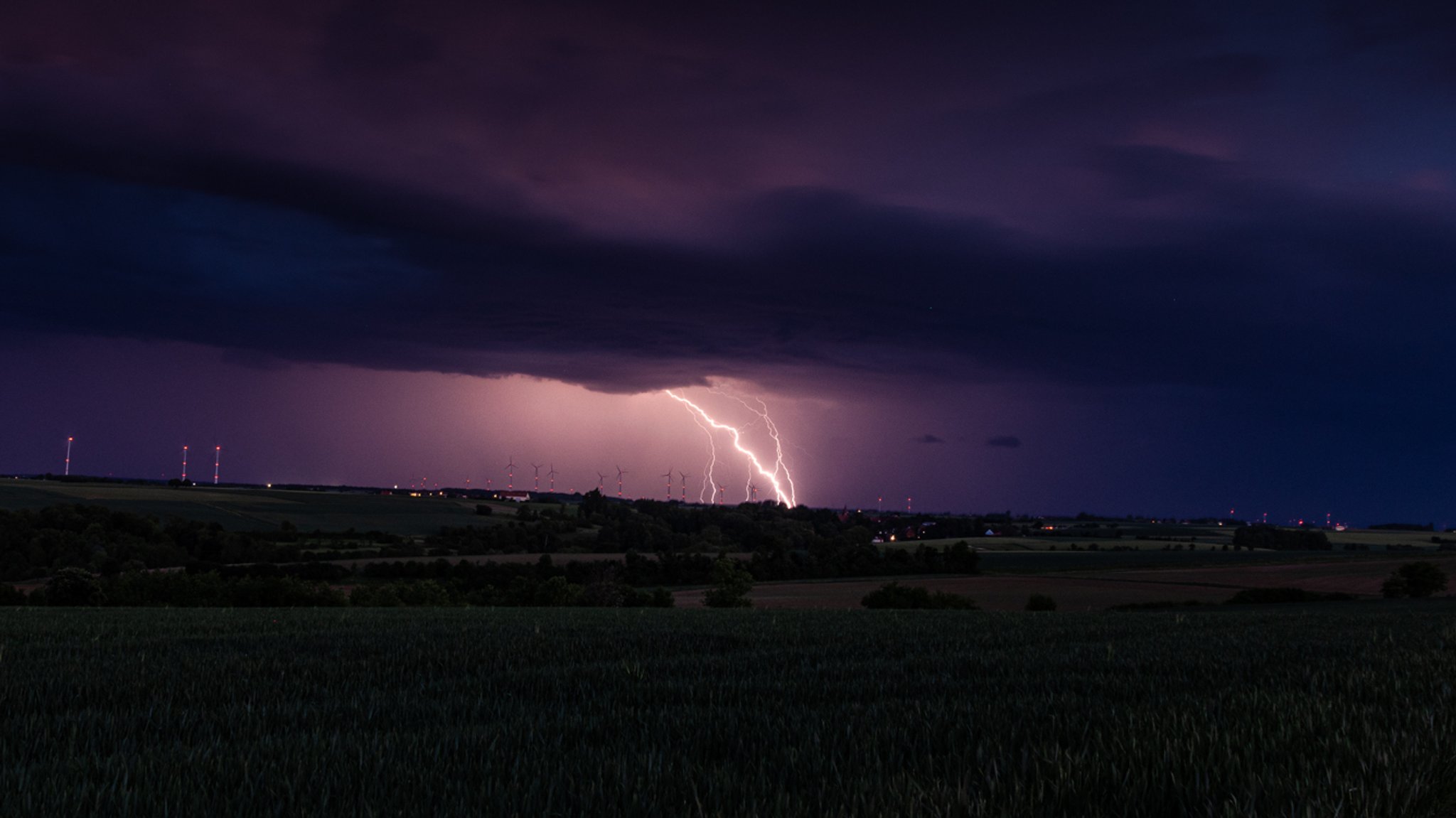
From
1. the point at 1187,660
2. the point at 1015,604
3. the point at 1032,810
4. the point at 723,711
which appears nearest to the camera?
the point at 1032,810

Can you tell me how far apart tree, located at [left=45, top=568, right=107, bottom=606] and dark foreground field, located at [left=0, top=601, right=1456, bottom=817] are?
53.6 meters

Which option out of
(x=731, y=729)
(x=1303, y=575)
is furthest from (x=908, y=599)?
(x=731, y=729)

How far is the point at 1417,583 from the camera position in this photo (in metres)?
83.9

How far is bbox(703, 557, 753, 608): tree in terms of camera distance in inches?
3006

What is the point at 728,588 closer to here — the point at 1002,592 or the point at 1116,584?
the point at 1002,592

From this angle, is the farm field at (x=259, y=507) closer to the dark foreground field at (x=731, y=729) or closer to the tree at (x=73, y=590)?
the tree at (x=73, y=590)

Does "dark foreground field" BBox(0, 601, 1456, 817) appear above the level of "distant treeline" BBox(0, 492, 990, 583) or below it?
above

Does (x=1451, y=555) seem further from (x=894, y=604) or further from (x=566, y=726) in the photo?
(x=566, y=726)

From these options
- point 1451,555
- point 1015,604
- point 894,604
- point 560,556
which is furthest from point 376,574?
point 1451,555

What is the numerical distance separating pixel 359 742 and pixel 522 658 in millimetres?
6031

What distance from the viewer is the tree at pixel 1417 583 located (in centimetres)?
8375

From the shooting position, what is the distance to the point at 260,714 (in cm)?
772

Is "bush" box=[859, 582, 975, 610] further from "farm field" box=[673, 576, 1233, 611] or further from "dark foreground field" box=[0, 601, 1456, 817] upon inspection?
"dark foreground field" box=[0, 601, 1456, 817]

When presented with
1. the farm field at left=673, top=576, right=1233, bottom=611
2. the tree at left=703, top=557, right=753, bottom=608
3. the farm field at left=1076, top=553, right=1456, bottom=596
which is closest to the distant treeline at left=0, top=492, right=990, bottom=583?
the farm field at left=673, top=576, right=1233, bottom=611
